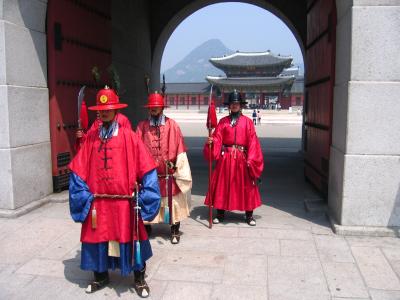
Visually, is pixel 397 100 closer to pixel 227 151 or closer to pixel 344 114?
pixel 344 114

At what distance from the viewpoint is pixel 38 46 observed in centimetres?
575

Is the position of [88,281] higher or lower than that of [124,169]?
lower

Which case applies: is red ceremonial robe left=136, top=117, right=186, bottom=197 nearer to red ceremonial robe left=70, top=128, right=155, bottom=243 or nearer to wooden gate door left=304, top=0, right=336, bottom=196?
red ceremonial robe left=70, top=128, right=155, bottom=243

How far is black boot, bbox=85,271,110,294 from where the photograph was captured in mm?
3488

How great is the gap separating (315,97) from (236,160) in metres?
2.36

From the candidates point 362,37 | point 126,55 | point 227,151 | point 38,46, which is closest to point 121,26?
point 126,55

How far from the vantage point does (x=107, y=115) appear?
11.0ft

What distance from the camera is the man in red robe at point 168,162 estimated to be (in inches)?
180

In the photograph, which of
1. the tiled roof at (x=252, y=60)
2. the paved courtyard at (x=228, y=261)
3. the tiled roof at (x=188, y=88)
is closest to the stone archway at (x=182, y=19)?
the paved courtyard at (x=228, y=261)

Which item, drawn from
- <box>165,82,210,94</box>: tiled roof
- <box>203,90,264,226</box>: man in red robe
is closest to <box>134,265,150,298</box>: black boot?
<box>203,90,264,226</box>: man in red robe

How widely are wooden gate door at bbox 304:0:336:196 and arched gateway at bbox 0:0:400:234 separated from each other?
2cm

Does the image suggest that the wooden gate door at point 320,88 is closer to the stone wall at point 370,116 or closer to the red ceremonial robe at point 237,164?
the stone wall at point 370,116

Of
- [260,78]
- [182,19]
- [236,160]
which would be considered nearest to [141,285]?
[236,160]

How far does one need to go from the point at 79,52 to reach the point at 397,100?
4508mm
